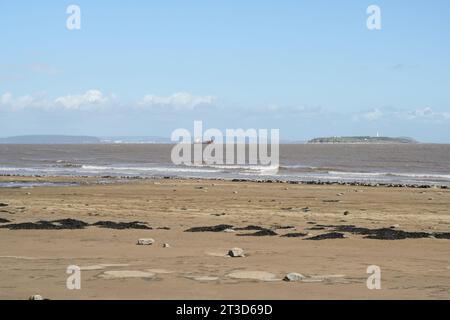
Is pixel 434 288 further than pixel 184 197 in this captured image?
No

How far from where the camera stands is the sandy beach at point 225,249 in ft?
28.1

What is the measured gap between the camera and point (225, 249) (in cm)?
1208

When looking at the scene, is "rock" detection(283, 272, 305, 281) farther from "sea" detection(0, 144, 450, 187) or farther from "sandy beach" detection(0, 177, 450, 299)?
"sea" detection(0, 144, 450, 187)

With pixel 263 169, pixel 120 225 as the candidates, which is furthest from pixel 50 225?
pixel 263 169

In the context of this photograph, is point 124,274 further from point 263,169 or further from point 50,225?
point 263,169

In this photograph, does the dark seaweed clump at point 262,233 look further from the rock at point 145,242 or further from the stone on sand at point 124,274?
the stone on sand at point 124,274

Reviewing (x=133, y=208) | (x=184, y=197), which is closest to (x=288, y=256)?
(x=133, y=208)

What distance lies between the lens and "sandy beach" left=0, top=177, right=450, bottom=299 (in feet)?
28.1

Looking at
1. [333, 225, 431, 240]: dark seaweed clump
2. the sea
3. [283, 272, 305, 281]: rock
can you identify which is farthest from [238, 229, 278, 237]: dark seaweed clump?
the sea

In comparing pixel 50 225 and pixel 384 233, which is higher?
pixel 50 225

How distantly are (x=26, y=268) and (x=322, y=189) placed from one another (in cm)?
2296

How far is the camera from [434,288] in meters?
8.76

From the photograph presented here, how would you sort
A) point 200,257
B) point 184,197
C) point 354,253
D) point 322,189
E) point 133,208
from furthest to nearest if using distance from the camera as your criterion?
point 322,189 < point 184,197 < point 133,208 < point 354,253 < point 200,257
